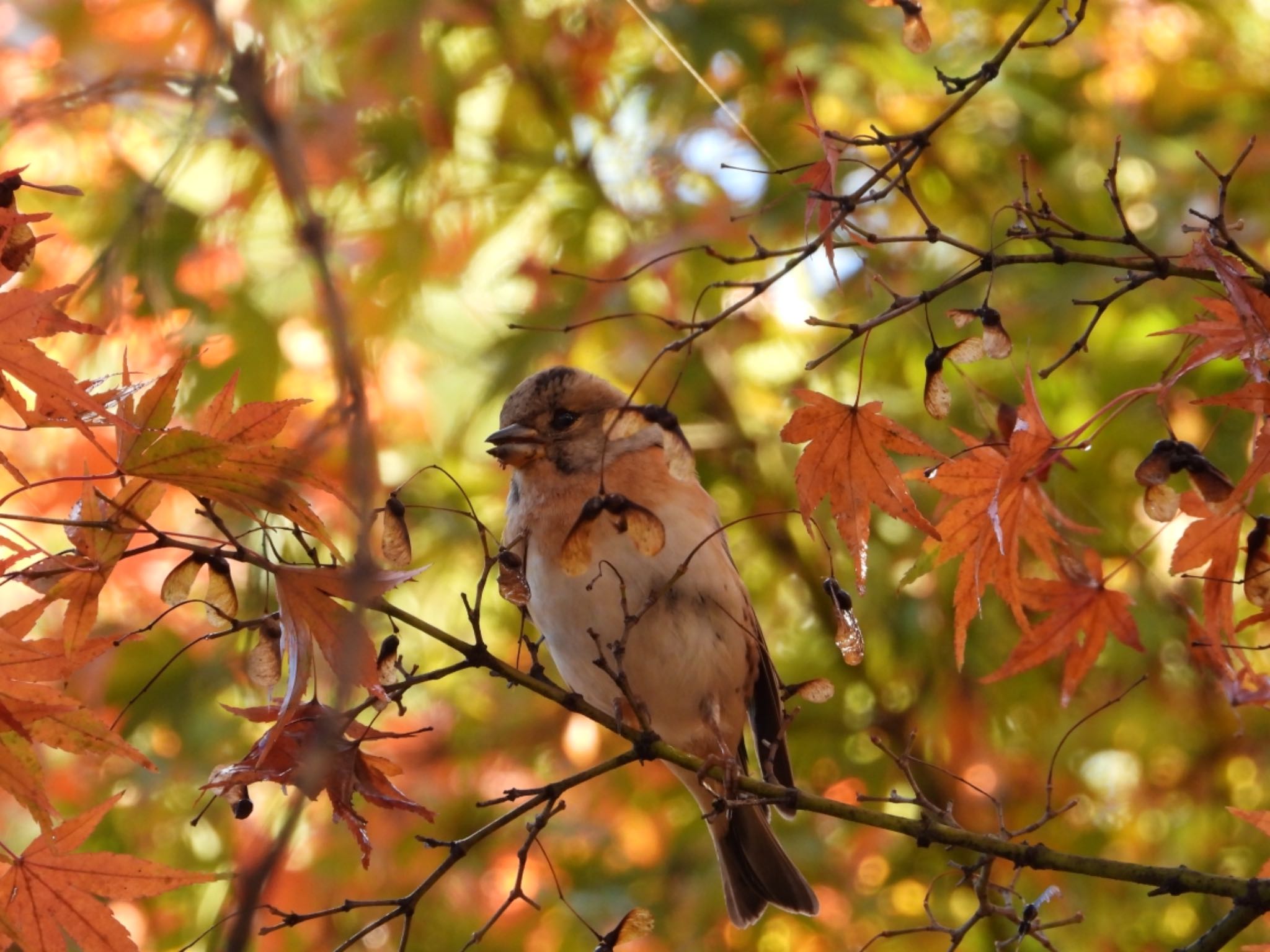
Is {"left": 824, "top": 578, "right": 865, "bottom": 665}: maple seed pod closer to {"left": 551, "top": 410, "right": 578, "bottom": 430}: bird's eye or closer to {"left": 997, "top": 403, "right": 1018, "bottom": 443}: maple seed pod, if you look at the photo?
{"left": 997, "top": 403, "right": 1018, "bottom": 443}: maple seed pod

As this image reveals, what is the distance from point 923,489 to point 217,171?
317 centimetres

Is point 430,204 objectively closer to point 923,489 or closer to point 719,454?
point 719,454

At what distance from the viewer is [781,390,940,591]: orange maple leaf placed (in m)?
2.38

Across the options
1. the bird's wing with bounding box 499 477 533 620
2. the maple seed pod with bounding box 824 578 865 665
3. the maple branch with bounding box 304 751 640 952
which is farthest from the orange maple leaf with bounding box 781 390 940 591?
the bird's wing with bounding box 499 477 533 620

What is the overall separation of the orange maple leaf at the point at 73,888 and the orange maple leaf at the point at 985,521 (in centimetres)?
139

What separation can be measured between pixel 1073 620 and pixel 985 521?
1.05ft

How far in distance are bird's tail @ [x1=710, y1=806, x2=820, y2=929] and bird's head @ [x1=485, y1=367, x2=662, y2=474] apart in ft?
3.85

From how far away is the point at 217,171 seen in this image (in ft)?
18.7

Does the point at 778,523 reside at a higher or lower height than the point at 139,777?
higher

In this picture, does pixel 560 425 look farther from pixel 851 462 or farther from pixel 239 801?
pixel 239 801

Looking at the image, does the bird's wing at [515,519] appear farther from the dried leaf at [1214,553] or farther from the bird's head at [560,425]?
the dried leaf at [1214,553]

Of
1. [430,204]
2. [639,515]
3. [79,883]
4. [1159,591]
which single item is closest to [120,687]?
[430,204]

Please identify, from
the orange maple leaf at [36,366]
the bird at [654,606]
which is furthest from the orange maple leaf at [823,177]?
the bird at [654,606]

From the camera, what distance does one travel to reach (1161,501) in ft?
7.53
